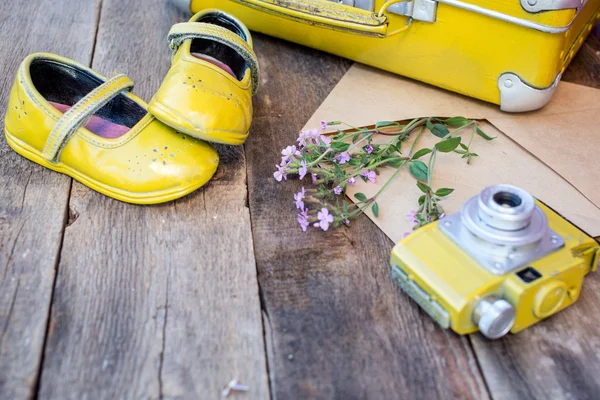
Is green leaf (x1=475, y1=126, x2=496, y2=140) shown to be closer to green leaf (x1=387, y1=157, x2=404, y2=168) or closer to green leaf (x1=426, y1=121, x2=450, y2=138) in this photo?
green leaf (x1=426, y1=121, x2=450, y2=138)

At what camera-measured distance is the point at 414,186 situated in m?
1.07

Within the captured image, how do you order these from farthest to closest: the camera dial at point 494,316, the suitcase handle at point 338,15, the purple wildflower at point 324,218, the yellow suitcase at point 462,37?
the suitcase handle at point 338,15
the yellow suitcase at point 462,37
the purple wildflower at point 324,218
the camera dial at point 494,316

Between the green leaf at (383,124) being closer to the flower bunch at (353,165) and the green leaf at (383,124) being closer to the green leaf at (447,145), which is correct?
the flower bunch at (353,165)

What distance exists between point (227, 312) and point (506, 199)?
378 millimetres

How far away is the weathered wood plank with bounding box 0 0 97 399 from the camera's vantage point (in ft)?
2.73

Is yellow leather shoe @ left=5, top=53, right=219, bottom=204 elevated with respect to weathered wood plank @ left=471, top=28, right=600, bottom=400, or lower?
elevated

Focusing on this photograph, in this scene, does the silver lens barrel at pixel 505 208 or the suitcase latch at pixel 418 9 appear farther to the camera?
the suitcase latch at pixel 418 9

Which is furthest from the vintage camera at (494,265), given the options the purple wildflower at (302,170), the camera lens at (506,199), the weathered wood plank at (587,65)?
the weathered wood plank at (587,65)

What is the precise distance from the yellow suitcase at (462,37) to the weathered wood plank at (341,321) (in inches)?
13.2

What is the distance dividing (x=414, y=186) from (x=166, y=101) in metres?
0.40

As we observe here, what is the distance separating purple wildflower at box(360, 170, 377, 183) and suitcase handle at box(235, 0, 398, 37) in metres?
0.28

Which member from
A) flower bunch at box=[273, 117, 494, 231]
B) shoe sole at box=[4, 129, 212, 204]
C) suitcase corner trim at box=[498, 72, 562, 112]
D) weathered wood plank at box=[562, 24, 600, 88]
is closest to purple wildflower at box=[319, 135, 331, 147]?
flower bunch at box=[273, 117, 494, 231]

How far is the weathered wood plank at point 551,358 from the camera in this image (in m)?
0.80

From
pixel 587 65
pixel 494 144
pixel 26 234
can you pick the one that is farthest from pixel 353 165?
pixel 587 65
